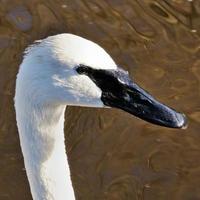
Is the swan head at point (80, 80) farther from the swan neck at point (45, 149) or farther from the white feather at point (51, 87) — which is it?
the swan neck at point (45, 149)

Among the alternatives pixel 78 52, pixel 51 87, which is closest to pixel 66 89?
pixel 51 87

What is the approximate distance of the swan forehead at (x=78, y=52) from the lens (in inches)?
130

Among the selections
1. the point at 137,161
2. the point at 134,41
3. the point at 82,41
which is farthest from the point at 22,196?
the point at 82,41

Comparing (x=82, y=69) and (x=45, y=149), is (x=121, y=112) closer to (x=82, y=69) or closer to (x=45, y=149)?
(x=45, y=149)

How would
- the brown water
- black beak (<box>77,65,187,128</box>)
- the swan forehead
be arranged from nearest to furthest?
the swan forehead < black beak (<box>77,65,187,128</box>) < the brown water

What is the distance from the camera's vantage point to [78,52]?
10.9 ft

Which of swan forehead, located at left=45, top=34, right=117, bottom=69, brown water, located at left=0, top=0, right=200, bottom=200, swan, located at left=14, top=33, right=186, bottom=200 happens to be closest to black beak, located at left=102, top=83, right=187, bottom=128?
swan, located at left=14, top=33, right=186, bottom=200

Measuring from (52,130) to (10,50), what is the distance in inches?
120

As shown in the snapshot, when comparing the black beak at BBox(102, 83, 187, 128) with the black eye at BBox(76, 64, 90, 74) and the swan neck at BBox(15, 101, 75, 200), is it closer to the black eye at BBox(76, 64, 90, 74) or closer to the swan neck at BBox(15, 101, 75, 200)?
the black eye at BBox(76, 64, 90, 74)

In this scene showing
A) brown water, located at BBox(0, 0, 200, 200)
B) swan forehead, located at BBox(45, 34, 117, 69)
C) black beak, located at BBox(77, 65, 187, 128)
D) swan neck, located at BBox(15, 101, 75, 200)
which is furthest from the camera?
brown water, located at BBox(0, 0, 200, 200)

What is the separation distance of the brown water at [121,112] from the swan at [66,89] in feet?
6.63

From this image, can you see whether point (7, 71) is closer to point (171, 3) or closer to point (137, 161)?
point (137, 161)

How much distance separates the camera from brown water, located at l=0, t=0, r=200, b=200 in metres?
5.65

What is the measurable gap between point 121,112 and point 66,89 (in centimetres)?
267
